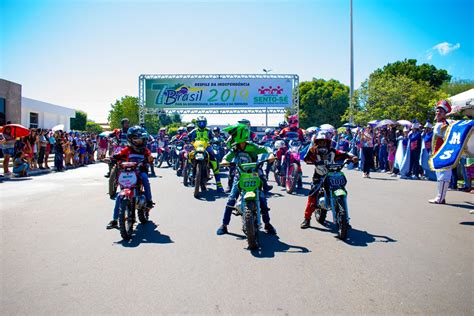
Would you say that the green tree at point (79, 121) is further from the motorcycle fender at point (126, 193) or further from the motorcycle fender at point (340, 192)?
the motorcycle fender at point (340, 192)

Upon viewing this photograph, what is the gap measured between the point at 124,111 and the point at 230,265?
2592 inches

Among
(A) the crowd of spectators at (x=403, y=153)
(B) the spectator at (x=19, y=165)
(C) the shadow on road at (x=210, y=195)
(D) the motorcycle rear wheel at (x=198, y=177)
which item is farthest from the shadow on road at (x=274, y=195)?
(B) the spectator at (x=19, y=165)

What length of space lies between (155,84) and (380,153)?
23358mm

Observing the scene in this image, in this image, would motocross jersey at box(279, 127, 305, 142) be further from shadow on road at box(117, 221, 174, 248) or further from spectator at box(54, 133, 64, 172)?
spectator at box(54, 133, 64, 172)

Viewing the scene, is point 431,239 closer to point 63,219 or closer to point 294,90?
point 63,219

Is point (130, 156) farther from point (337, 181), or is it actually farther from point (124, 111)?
point (124, 111)

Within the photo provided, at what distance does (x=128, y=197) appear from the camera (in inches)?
229

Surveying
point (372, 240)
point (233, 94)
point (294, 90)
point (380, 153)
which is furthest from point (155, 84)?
point (372, 240)

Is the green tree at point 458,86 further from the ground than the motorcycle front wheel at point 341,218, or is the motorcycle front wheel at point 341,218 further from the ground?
the green tree at point 458,86

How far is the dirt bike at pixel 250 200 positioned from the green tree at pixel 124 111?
6216 centimetres

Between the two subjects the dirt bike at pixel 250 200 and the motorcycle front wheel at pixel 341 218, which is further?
the motorcycle front wheel at pixel 341 218

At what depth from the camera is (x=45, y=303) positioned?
3.62 metres

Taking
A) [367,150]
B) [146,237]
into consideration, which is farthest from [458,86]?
[146,237]

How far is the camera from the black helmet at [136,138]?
266 inches
